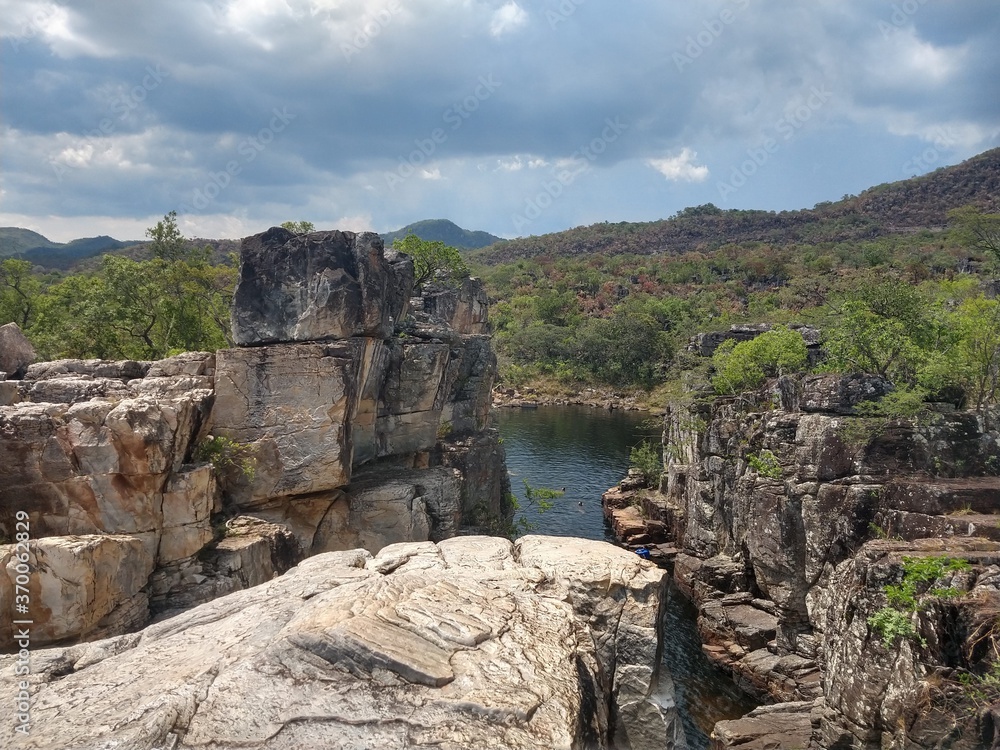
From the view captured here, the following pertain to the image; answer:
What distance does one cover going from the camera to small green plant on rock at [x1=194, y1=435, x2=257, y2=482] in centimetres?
1691

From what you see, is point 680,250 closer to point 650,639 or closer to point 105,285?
point 105,285

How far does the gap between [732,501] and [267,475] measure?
69.3ft

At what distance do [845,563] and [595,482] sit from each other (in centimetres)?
3108

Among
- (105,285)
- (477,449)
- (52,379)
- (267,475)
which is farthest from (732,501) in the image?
(105,285)

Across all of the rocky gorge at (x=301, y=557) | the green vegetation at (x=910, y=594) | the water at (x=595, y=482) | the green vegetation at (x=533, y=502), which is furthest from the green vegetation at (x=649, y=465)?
the green vegetation at (x=910, y=594)

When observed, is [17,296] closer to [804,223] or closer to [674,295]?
[674,295]

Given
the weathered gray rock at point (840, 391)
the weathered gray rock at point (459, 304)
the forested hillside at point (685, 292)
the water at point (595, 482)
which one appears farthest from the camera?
the weathered gray rock at point (459, 304)

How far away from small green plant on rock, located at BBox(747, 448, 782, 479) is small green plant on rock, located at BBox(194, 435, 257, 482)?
18091 mm

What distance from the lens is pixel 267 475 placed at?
17891 millimetres

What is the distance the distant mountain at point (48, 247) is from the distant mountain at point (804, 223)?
325 ft

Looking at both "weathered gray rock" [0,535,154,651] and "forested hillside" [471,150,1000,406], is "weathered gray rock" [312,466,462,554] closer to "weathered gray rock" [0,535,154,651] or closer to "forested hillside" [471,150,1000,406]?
"weathered gray rock" [0,535,154,651]

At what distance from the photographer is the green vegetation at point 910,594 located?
11500mm

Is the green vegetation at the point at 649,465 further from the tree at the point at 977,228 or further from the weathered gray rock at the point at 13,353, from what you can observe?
the weathered gray rock at the point at 13,353

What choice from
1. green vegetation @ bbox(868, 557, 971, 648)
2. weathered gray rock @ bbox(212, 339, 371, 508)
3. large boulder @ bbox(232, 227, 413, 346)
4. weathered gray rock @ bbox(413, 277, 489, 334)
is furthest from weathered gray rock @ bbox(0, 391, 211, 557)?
weathered gray rock @ bbox(413, 277, 489, 334)
